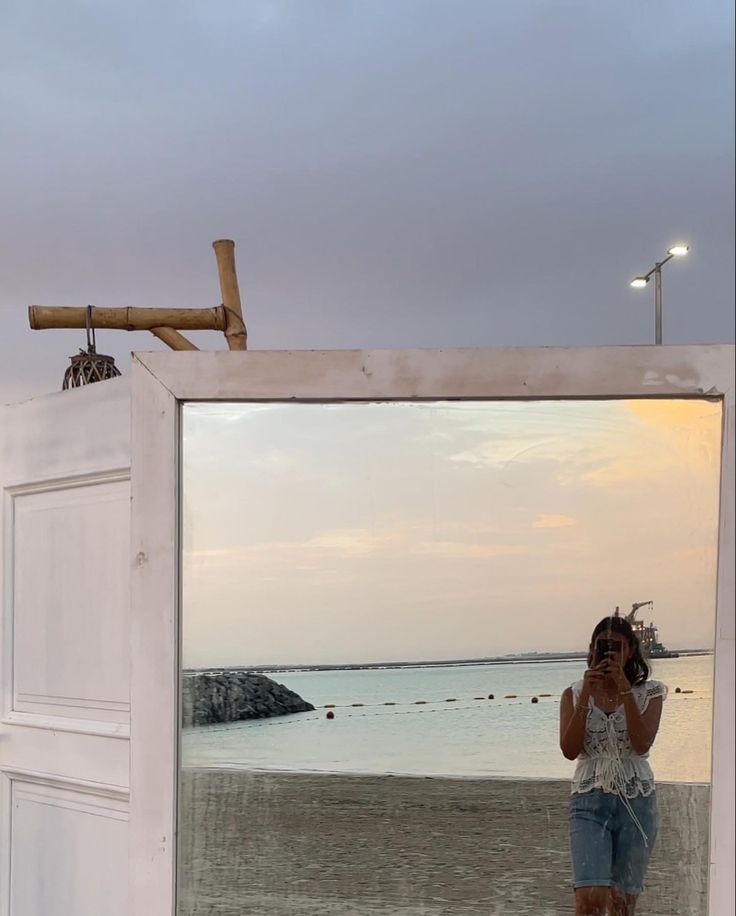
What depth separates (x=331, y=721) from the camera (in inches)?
64.7

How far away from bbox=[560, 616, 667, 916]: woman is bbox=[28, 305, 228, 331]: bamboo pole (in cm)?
93

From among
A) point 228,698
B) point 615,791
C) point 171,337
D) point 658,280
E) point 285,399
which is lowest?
point 615,791

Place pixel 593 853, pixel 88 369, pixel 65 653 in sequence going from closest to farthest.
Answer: pixel 593 853 < pixel 65 653 < pixel 88 369

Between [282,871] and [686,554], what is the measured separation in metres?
0.79

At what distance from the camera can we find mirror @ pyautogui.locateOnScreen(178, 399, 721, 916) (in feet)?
5.29

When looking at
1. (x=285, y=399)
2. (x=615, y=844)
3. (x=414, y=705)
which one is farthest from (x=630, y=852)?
(x=285, y=399)

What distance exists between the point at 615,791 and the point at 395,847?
34cm

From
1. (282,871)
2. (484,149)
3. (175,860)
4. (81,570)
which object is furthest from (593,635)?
(484,149)

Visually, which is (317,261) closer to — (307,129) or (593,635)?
(307,129)

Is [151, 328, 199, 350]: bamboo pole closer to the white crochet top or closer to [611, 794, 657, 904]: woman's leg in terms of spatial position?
the white crochet top

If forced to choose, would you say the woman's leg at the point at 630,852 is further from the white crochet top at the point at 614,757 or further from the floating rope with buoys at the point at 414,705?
the floating rope with buoys at the point at 414,705

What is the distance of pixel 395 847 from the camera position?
5.34ft

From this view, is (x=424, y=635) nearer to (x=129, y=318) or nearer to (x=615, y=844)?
(x=615, y=844)

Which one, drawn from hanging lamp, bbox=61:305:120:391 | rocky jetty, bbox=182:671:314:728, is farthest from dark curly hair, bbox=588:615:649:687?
hanging lamp, bbox=61:305:120:391
